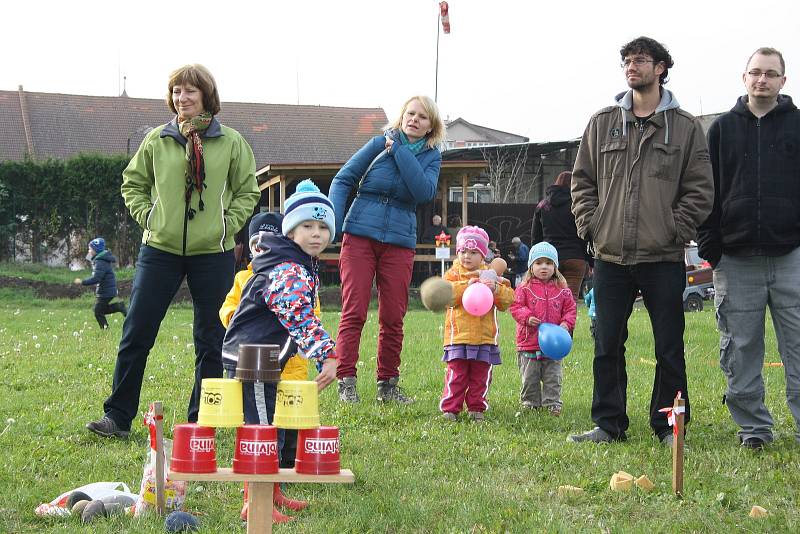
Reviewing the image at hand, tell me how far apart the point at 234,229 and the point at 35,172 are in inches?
917

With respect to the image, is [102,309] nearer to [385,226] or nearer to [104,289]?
[104,289]

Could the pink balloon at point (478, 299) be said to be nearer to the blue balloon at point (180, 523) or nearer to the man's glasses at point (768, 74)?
the man's glasses at point (768, 74)

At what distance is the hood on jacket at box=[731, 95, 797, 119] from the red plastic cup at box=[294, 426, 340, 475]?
140 inches

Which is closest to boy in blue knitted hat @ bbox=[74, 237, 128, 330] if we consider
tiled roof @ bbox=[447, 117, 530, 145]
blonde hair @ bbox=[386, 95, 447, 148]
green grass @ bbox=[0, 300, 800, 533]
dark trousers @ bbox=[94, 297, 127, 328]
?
dark trousers @ bbox=[94, 297, 127, 328]

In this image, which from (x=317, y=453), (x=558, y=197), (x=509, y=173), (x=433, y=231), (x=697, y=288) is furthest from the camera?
(x=509, y=173)

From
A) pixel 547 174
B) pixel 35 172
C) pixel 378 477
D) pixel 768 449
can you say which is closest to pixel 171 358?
pixel 378 477

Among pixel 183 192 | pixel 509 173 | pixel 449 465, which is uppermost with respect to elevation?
pixel 509 173

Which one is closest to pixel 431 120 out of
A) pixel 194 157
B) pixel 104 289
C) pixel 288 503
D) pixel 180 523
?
pixel 194 157

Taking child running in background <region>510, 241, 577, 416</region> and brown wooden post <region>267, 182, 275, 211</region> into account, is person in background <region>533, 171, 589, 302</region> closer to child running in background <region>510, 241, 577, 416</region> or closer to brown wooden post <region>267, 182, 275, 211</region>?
child running in background <region>510, 241, 577, 416</region>

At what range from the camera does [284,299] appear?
404cm

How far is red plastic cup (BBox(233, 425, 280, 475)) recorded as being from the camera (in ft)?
10.4

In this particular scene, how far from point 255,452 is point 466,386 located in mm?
3481

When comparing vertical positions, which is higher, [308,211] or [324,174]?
[324,174]

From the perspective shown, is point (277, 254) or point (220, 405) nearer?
point (220, 405)
